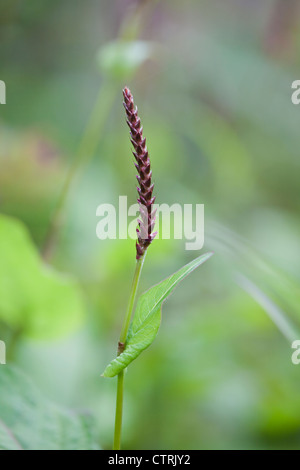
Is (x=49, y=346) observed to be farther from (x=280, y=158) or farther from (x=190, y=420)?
(x=280, y=158)

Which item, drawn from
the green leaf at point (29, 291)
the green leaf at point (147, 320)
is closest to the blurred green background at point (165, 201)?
the green leaf at point (29, 291)

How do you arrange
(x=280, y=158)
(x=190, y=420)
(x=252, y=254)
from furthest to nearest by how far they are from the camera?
(x=280, y=158) < (x=190, y=420) < (x=252, y=254)

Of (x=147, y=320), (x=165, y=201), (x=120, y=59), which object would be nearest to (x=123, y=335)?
(x=147, y=320)

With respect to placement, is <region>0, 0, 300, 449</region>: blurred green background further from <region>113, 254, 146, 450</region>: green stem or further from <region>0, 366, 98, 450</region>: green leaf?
<region>113, 254, 146, 450</region>: green stem

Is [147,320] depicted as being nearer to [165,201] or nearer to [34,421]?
[34,421]

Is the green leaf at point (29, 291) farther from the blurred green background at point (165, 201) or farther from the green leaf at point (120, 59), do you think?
the green leaf at point (120, 59)

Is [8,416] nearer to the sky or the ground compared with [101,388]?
nearer to the ground

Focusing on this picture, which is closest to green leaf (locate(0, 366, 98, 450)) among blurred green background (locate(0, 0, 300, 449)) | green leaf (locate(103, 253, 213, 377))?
blurred green background (locate(0, 0, 300, 449))
